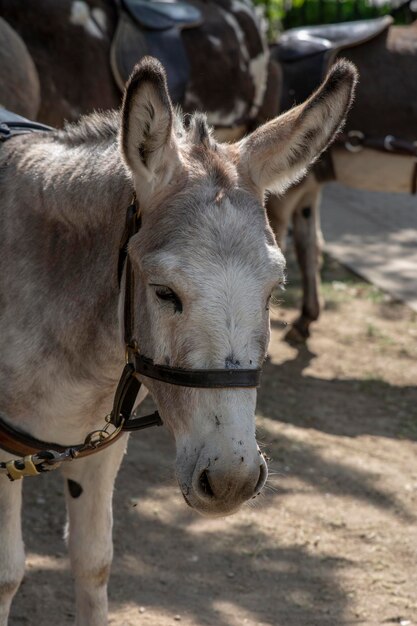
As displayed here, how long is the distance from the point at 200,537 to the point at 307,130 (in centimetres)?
232

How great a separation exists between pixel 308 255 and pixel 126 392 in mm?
4547

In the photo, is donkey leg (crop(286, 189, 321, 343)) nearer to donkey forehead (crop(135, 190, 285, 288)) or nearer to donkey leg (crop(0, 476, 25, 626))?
donkey leg (crop(0, 476, 25, 626))

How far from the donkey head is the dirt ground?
53 cm

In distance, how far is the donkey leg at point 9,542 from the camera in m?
3.19

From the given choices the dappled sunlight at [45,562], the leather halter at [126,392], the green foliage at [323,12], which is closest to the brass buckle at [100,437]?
the leather halter at [126,392]

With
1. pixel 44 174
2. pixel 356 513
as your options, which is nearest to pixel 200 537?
pixel 356 513

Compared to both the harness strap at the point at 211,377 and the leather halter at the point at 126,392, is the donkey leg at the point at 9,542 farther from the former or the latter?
the harness strap at the point at 211,377

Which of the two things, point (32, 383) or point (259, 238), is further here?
point (32, 383)

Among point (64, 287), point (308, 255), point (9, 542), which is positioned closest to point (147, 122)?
point (64, 287)

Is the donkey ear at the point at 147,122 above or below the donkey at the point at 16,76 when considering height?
above

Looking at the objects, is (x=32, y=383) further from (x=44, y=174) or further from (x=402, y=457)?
(x=402, y=457)

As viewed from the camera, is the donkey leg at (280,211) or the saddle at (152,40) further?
the donkey leg at (280,211)

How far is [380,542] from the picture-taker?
14.6ft

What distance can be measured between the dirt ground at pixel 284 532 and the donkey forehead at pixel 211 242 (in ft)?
1.66
